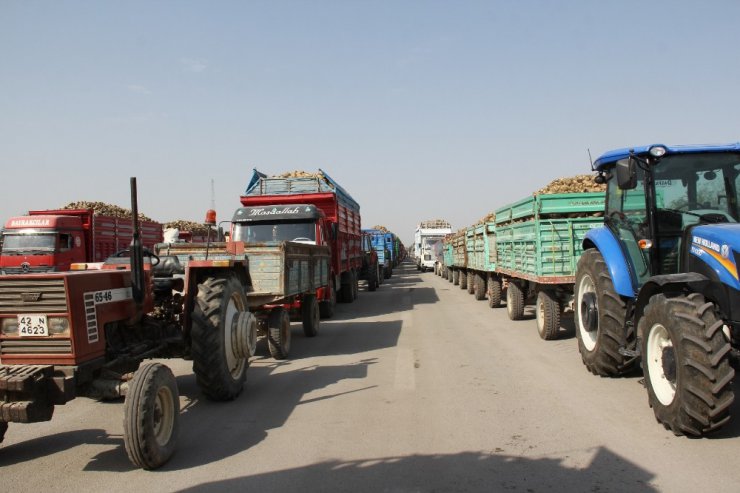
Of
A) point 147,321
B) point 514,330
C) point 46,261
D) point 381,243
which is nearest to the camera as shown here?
point 147,321

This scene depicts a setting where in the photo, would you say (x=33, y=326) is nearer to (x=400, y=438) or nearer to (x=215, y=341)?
(x=215, y=341)

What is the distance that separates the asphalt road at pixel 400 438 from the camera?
151 inches

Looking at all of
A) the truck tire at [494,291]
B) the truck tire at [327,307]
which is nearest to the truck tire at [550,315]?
the truck tire at [494,291]

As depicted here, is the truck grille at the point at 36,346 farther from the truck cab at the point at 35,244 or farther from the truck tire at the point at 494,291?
the truck cab at the point at 35,244

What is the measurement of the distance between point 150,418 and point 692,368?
4.03 m

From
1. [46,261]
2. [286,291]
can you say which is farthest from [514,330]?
[46,261]

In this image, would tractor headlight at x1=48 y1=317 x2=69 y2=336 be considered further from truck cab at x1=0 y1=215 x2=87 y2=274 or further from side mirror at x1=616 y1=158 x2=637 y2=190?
truck cab at x1=0 y1=215 x2=87 y2=274

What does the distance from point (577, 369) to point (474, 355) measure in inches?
61.8

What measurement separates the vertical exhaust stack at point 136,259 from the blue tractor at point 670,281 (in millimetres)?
4281

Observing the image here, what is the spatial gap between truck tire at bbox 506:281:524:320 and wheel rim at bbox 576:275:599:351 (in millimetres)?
4161

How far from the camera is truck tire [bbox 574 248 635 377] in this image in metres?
5.91

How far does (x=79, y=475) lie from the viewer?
13.3 feet

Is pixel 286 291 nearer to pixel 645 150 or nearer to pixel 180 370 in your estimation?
pixel 180 370


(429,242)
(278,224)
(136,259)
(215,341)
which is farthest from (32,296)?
(429,242)
